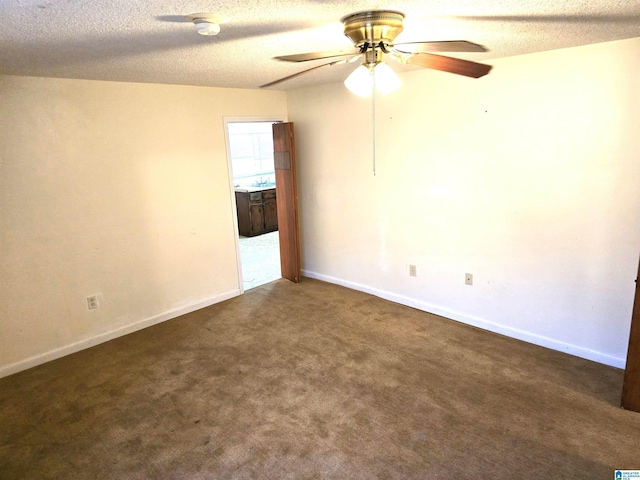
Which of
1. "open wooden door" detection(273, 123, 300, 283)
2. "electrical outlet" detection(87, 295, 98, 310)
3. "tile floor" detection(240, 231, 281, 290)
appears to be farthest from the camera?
"tile floor" detection(240, 231, 281, 290)

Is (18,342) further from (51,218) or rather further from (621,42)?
(621,42)

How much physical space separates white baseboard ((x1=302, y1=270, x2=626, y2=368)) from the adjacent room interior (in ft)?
0.06

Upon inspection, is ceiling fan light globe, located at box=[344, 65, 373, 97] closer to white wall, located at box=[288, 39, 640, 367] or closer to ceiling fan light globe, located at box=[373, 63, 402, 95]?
ceiling fan light globe, located at box=[373, 63, 402, 95]

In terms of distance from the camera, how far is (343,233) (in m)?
4.61

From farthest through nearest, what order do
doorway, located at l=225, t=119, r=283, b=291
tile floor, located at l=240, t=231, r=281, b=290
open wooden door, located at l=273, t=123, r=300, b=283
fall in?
doorway, located at l=225, t=119, r=283, b=291, tile floor, located at l=240, t=231, r=281, b=290, open wooden door, located at l=273, t=123, r=300, b=283

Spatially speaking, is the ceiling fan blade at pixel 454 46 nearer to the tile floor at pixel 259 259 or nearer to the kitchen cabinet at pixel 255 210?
the tile floor at pixel 259 259

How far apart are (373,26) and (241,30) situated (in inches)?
25.6

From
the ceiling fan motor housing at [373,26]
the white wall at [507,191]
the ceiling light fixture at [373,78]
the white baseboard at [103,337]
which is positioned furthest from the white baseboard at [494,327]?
the ceiling fan motor housing at [373,26]

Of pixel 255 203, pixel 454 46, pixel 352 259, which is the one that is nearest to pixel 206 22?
pixel 454 46

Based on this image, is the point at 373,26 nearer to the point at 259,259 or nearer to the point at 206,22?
the point at 206,22

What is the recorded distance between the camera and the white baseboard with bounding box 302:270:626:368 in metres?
3.01

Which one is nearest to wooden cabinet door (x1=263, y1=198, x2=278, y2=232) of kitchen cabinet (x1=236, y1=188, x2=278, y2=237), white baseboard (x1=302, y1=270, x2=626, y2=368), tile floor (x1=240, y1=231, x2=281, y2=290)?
kitchen cabinet (x1=236, y1=188, x2=278, y2=237)

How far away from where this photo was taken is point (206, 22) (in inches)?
68.3

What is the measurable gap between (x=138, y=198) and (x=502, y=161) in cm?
318
